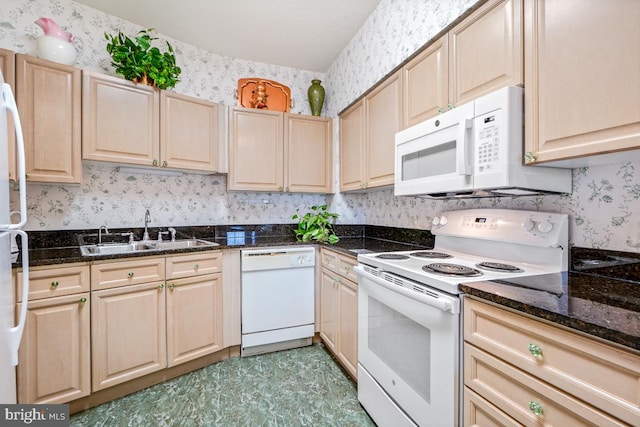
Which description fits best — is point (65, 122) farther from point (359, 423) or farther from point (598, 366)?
point (598, 366)

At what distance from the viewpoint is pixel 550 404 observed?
29.7 inches

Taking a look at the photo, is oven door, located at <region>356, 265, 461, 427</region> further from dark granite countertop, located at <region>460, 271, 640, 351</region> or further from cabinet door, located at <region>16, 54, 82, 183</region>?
cabinet door, located at <region>16, 54, 82, 183</region>

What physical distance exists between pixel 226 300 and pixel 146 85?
1.73 m

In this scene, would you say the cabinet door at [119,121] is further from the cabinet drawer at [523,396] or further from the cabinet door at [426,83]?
the cabinet drawer at [523,396]

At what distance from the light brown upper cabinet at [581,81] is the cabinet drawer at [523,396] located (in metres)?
0.73

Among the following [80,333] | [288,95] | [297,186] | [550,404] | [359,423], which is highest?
[288,95]

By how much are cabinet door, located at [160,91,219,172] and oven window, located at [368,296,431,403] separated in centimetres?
176

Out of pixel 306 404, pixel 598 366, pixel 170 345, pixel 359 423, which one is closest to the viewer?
pixel 598 366

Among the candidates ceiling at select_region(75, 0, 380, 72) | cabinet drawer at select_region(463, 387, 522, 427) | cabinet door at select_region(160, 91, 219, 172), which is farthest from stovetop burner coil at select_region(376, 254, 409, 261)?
ceiling at select_region(75, 0, 380, 72)

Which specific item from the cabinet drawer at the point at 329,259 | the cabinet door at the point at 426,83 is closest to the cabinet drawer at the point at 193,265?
the cabinet drawer at the point at 329,259

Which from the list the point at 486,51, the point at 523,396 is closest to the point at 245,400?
the point at 523,396

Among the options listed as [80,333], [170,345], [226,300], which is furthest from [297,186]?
[80,333]

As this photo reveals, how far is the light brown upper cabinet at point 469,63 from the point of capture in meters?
1.14

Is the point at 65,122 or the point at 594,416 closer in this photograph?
the point at 594,416
